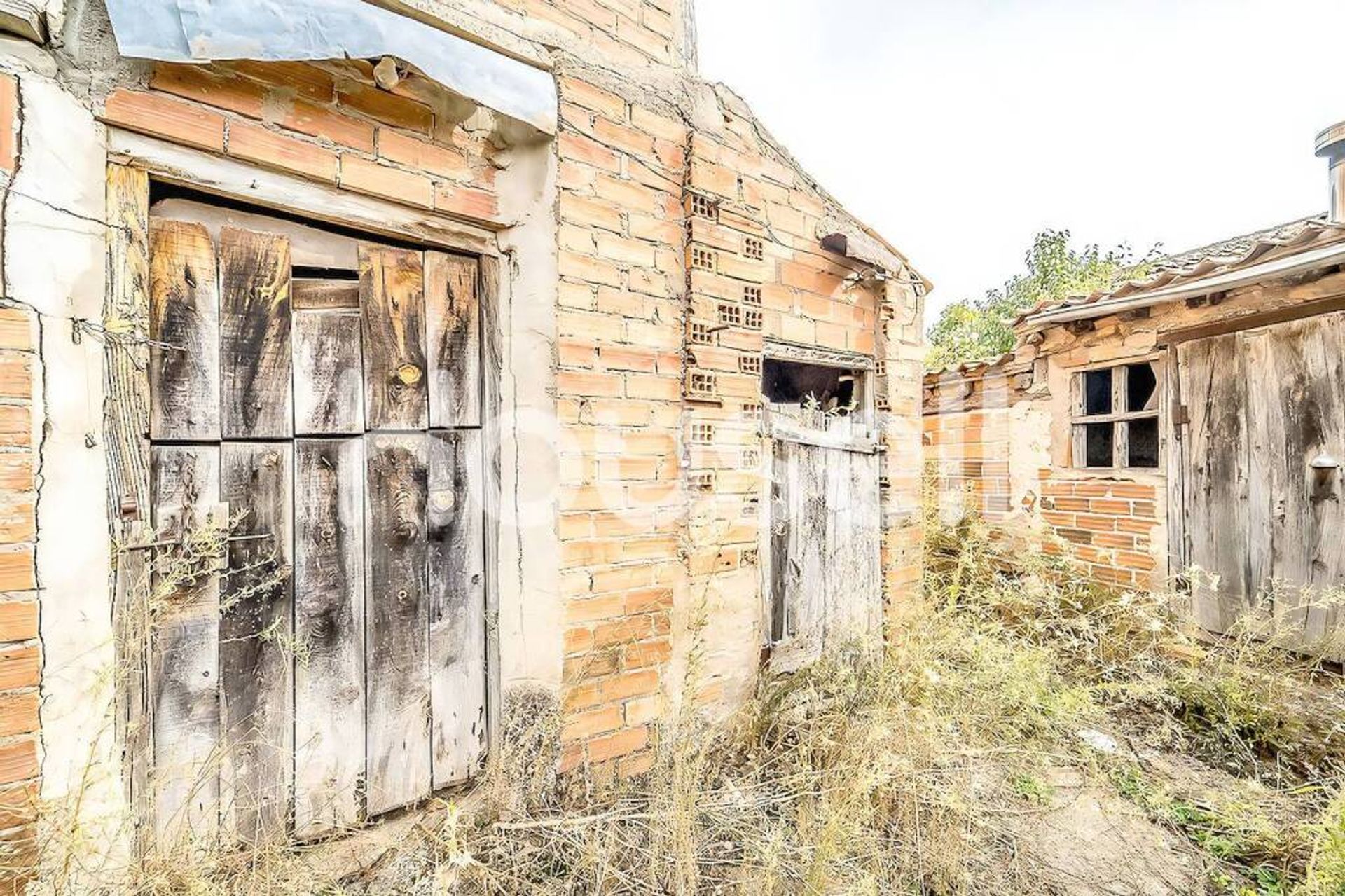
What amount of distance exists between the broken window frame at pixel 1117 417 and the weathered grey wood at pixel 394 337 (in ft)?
19.0

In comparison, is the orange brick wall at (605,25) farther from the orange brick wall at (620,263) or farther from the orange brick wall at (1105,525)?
the orange brick wall at (1105,525)

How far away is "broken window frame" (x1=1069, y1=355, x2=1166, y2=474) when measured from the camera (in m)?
5.10

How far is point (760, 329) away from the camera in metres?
2.86

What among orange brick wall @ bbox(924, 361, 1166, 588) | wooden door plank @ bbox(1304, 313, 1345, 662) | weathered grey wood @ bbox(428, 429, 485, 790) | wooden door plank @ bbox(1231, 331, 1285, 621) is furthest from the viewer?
orange brick wall @ bbox(924, 361, 1166, 588)

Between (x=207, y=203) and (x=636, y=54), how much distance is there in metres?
1.69

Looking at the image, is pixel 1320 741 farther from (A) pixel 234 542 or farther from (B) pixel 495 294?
(A) pixel 234 542

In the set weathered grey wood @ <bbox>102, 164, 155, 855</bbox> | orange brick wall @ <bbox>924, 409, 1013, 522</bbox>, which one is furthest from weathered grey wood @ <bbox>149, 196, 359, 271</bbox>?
orange brick wall @ <bbox>924, 409, 1013, 522</bbox>

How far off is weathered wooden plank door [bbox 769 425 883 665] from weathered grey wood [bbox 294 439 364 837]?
1.90m

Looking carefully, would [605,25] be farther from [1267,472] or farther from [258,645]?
[1267,472]

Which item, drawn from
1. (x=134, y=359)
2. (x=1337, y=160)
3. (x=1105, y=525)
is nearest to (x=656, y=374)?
(x=134, y=359)

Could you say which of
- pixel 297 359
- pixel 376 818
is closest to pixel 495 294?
pixel 297 359

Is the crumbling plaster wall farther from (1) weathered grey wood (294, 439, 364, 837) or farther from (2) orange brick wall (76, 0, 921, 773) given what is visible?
(1) weathered grey wood (294, 439, 364, 837)

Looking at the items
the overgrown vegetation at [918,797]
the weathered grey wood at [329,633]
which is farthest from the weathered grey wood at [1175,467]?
the weathered grey wood at [329,633]

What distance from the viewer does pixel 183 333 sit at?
1.71m
